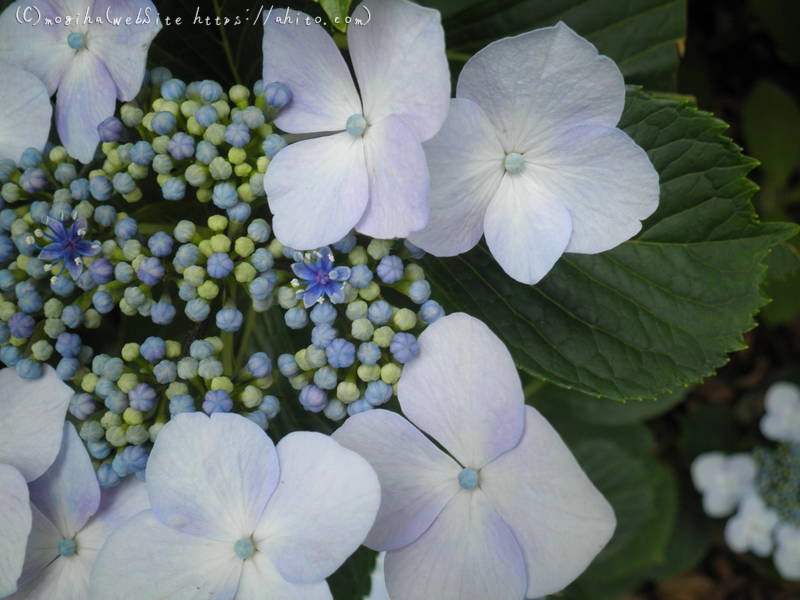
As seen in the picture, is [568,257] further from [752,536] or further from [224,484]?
[752,536]

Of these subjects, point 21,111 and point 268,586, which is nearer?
point 268,586

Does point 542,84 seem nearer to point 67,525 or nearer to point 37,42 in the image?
point 37,42

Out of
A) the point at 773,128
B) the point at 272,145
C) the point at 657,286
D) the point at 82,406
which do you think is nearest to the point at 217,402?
the point at 82,406

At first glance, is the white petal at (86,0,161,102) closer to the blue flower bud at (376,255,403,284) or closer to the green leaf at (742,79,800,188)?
the blue flower bud at (376,255,403,284)

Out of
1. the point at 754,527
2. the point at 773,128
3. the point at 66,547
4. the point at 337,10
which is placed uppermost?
the point at 337,10

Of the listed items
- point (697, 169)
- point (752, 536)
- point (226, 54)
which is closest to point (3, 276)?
point (226, 54)

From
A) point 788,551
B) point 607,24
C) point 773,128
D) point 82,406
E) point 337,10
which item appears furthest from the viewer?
point 773,128

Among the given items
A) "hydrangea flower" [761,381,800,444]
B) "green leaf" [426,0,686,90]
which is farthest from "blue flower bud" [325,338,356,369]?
"hydrangea flower" [761,381,800,444]
